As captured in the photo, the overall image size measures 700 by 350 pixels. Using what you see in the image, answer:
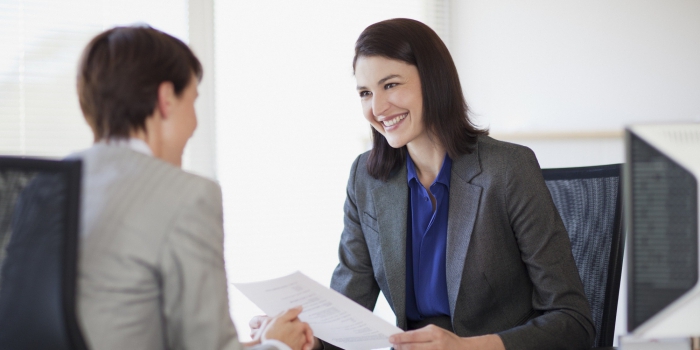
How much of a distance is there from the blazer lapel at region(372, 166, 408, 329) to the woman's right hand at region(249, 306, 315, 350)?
395mm

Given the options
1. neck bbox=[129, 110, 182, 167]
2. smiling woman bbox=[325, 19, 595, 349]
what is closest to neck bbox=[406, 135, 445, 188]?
smiling woman bbox=[325, 19, 595, 349]

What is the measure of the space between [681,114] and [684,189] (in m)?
3.15

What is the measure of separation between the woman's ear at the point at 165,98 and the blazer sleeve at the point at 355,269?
0.82 meters

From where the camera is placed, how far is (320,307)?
1.31 metres

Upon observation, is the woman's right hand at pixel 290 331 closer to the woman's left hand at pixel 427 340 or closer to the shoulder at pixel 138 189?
the woman's left hand at pixel 427 340

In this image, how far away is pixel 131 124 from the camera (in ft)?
3.39

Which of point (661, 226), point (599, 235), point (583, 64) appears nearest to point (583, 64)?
point (583, 64)

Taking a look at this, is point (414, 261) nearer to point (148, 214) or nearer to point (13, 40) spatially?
point (148, 214)

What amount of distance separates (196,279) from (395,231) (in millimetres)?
818

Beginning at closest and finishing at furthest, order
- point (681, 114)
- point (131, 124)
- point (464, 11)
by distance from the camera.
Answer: point (131, 124), point (681, 114), point (464, 11)

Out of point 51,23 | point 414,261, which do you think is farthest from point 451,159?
point 51,23

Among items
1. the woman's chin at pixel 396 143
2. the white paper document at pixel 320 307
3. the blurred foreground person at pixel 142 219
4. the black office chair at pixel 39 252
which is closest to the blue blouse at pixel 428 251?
the woman's chin at pixel 396 143

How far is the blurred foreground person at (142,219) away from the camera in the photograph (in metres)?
0.93

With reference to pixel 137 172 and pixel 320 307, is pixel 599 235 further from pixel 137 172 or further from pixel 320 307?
pixel 137 172
